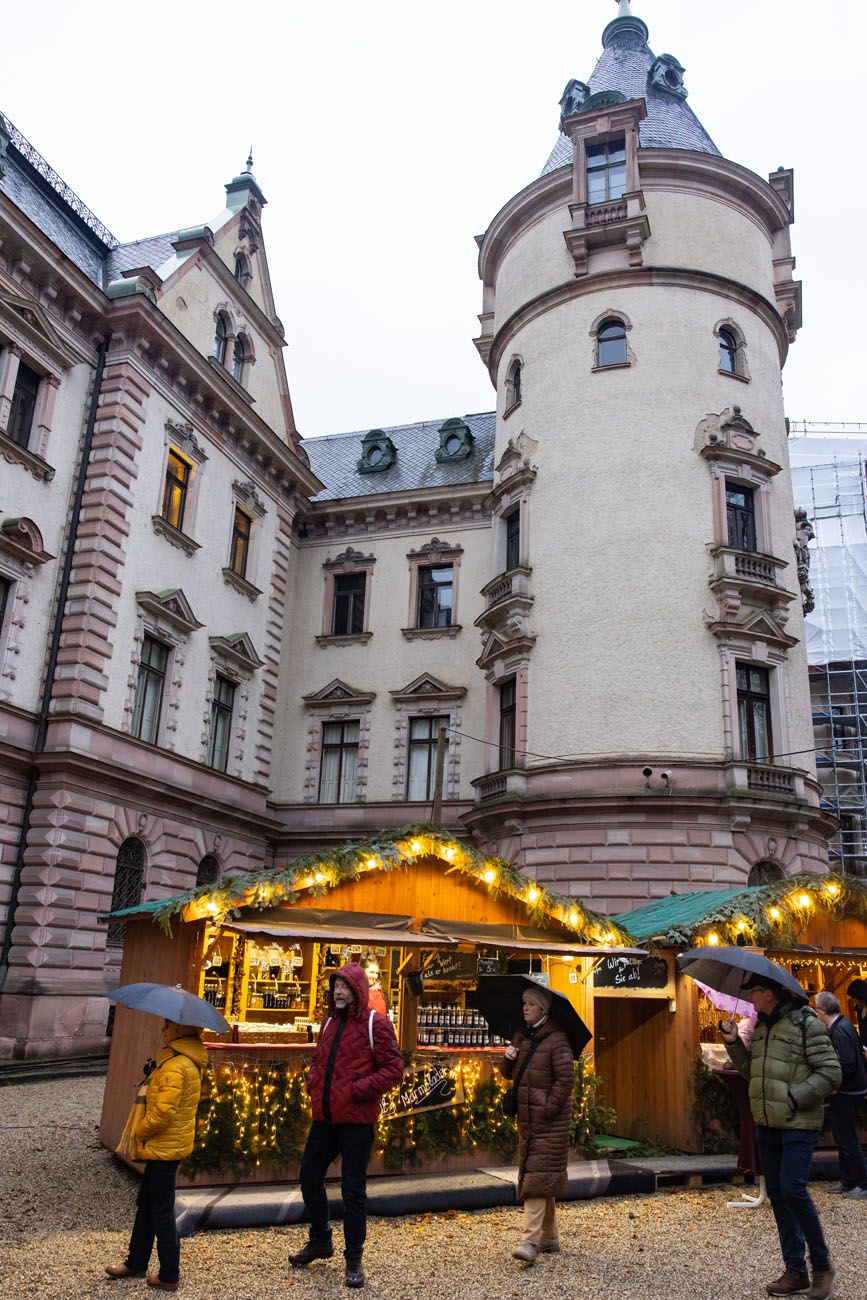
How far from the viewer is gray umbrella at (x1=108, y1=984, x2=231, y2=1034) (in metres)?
7.52

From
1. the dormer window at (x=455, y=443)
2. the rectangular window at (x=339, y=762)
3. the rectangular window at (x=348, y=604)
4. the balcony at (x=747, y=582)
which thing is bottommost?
the rectangular window at (x=339, y=762)

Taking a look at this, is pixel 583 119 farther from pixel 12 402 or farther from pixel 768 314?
pixel 12 402

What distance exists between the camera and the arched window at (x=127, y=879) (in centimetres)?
2333

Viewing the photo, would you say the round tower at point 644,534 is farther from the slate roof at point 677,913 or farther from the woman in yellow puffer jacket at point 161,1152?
the woman in yellow puffer jacket at point 161,1152

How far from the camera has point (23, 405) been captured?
75.6 feet

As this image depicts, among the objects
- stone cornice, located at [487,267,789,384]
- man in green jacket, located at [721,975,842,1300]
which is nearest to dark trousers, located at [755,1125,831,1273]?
man in green jacket, located at [721,975,842,1300]

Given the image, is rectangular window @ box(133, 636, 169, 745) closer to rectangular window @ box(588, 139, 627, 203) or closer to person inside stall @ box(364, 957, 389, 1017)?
person inside stall @ box(364, 957, 389, 1017)

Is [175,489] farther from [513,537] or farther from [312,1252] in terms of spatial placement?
[312,1252]

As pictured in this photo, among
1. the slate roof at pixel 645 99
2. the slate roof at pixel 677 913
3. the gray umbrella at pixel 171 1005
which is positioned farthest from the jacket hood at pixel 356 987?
the slate roof at pixel 645 99

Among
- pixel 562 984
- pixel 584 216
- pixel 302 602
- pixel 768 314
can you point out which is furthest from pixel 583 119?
pixel 562 984

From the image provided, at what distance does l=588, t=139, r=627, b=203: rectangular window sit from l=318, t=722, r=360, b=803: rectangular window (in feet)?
53.7

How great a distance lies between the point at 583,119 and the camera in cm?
2897

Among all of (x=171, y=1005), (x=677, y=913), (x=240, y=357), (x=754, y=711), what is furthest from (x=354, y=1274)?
(x=240, y=357)

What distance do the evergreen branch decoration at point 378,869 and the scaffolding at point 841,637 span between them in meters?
24.8
